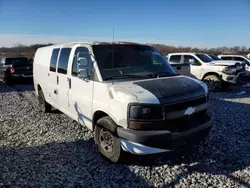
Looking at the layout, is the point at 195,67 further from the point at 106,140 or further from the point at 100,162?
the point at 100,162

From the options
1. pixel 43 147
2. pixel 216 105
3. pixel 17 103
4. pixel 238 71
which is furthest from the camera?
pixel 238 71

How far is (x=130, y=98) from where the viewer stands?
11.7 feet

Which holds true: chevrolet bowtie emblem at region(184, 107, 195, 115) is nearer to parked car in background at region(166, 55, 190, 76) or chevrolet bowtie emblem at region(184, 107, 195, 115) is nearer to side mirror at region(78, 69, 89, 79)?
side mirror at region(78, 69, 89, 79)

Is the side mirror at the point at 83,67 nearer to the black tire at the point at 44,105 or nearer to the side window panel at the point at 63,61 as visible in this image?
the side window panel at the point at 63,61

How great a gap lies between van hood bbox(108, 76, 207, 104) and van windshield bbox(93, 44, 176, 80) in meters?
0.38

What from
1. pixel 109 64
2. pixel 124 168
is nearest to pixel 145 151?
pixel 124 168

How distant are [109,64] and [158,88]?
1147mm

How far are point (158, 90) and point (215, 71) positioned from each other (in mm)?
9280

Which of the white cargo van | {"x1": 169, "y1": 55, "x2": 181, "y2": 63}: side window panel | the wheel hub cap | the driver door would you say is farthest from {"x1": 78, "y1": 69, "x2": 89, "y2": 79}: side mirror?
{"x1": 169, "y1": 55, "x2": 181, "y2": 63}: side window panel

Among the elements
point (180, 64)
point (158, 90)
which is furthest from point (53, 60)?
point (180, 64)

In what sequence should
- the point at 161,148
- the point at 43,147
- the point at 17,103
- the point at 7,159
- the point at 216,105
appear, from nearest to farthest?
the point at 161,148 < the point at 7,159 < the point at 43,147 < the point at 216,105 < the point at 17,103

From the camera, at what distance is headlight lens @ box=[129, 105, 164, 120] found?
3.57 meters

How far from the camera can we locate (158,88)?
381cm

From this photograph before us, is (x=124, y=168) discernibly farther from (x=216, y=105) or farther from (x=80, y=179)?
(x=216, y=105)
